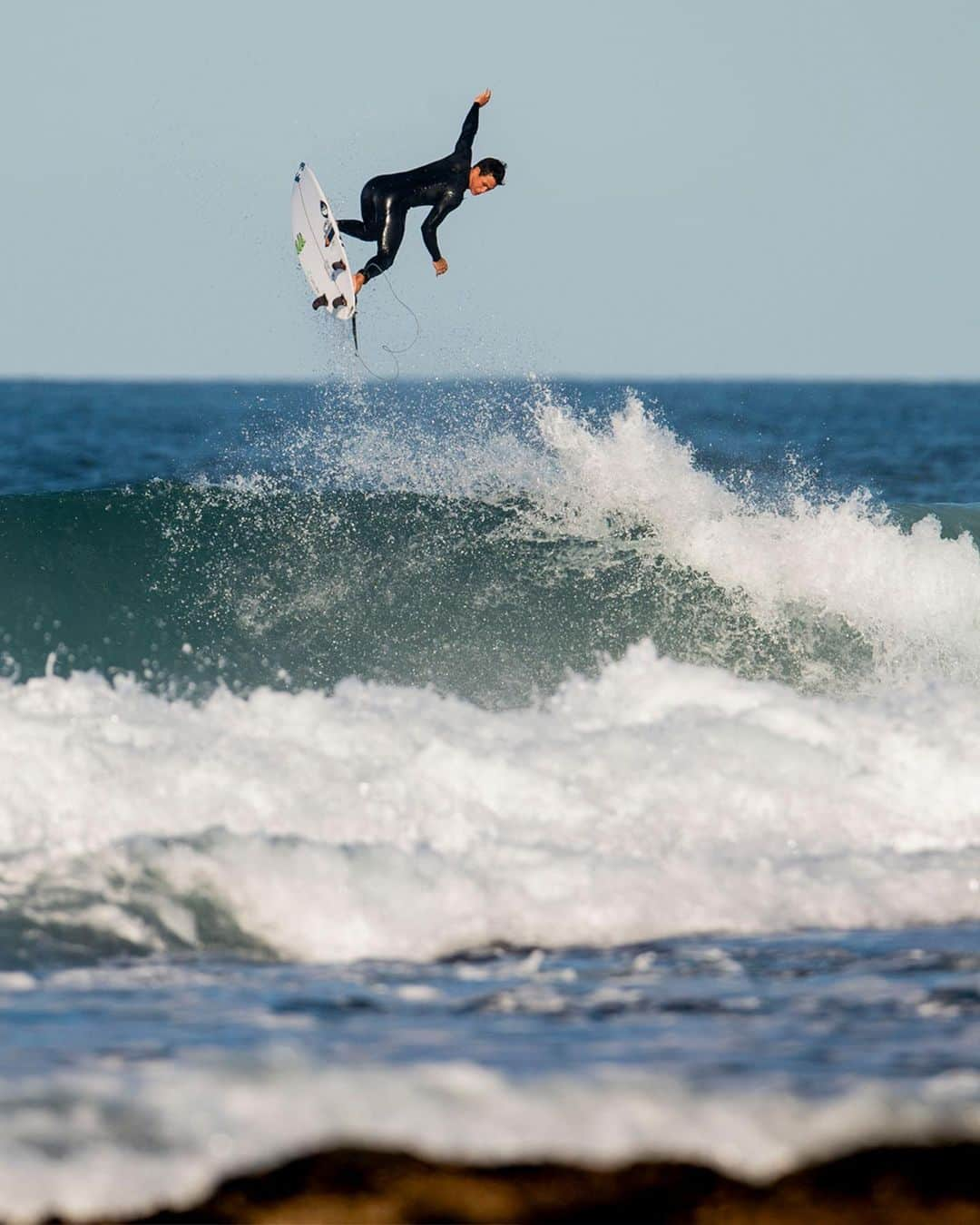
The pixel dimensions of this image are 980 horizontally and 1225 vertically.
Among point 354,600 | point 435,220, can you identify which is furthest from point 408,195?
point 354,600

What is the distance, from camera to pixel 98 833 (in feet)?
20.0

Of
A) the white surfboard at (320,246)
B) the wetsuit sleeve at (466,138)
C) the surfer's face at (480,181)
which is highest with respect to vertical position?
the wetsuit sleeve at (466,138)

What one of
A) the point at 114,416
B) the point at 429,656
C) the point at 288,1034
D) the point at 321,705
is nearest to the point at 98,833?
the point at 321,705

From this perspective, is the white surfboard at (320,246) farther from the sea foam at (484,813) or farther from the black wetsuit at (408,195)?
the sea foam at (484,813)

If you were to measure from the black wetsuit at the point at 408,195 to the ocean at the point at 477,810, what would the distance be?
178 cm

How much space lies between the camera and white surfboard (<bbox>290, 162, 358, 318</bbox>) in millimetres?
9805

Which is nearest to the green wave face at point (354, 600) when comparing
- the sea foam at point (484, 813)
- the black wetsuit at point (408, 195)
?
the sea foam at point (484, 813)

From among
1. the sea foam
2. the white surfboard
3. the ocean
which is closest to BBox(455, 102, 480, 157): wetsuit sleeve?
the white surfboard

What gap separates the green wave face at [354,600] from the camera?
29.0 feet

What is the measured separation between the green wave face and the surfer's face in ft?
7.65

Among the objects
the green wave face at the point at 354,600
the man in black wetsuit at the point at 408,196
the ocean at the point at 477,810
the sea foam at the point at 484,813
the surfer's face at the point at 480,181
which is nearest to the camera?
the ocean at the point at 477,810

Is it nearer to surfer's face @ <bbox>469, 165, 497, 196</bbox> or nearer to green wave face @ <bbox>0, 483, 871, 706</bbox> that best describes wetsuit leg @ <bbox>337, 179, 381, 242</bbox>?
surfer's face @ <bbox>469, 165, 497, 196</bbox>

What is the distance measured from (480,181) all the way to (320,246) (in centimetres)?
113

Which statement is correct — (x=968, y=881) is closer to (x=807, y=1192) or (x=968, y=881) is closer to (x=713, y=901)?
(x=713, y=901)
